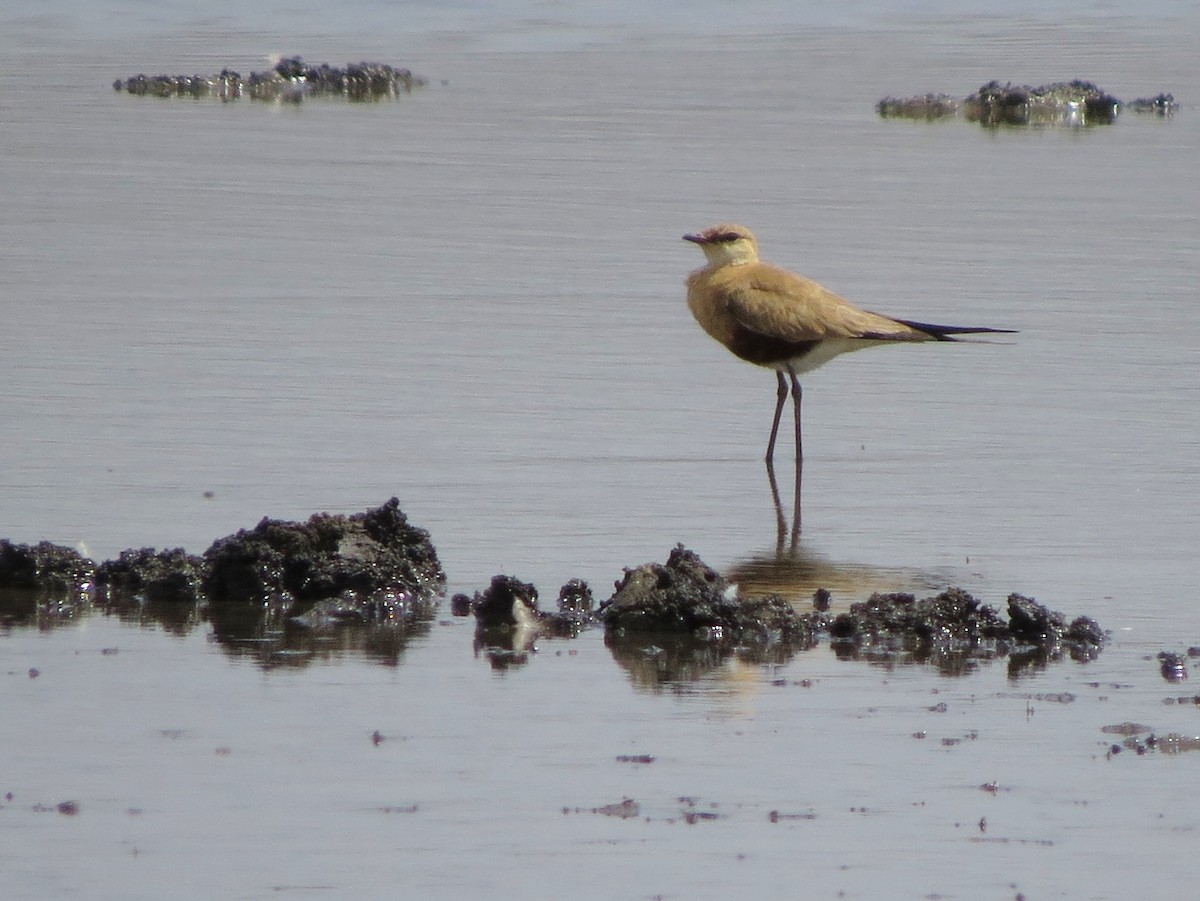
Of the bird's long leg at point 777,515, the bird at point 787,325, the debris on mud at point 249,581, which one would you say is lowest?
the debris on mud at point 249,581

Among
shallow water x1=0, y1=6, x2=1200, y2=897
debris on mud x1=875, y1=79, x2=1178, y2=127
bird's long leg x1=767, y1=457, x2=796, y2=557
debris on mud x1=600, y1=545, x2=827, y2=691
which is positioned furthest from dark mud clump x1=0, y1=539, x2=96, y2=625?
debris on mud x1=875, y1=79, x2=1178, y2=127

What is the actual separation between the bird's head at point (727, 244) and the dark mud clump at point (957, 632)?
12.7 ft

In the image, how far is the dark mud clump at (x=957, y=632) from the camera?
7.16 metres

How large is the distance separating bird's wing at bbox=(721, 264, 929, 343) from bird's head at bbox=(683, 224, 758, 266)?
29cm

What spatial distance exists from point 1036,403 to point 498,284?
12.3 feet

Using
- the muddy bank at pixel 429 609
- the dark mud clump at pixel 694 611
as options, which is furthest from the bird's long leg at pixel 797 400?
the dark mud clump at pixel 694 611

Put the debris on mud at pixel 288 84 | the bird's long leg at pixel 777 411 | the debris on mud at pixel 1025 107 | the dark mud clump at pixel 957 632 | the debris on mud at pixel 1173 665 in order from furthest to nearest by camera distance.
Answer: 1. the debris on mud at pixel 288 84
2. the debris on mud at pixel 1025 107
3. the bird's long leg at pixel 777 411
4. the dark mud clump at pixel 957 632
5. the debris on mud at pixel 1173 665

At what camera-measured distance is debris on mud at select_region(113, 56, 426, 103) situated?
23234 millimetres

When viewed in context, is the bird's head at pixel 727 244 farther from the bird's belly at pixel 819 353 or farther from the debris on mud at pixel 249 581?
the debris on mud at pixel 249 581

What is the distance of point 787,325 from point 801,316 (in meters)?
0.07

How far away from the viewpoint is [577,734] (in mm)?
6324

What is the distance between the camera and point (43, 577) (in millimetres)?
7621

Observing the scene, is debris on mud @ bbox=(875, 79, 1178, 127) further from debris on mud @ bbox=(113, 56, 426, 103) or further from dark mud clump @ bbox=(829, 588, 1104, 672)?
dark mud clump @ bbox=(829, 588, 1104, 672)

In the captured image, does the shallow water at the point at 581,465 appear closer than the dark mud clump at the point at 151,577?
Yes
